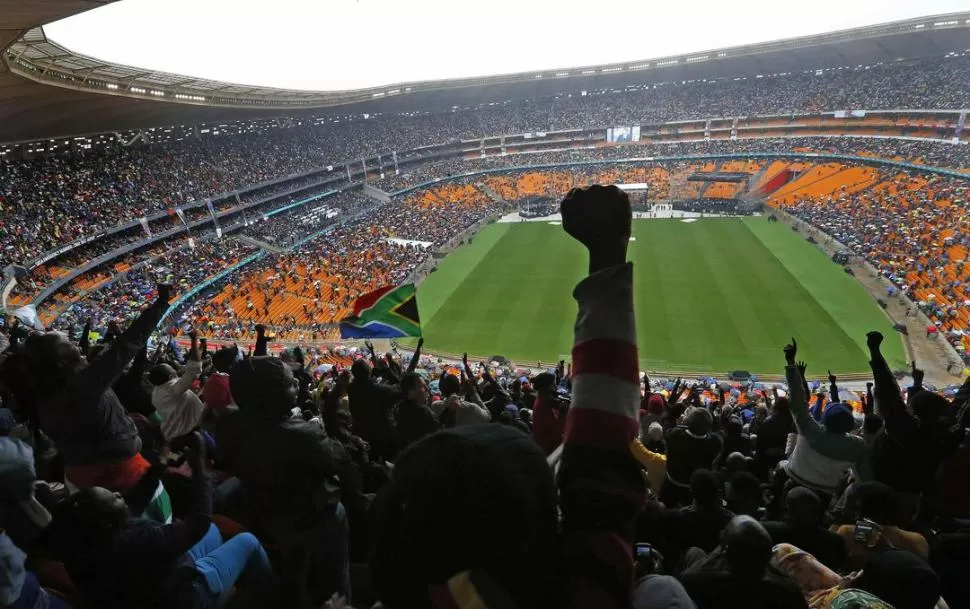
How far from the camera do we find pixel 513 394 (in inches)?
395

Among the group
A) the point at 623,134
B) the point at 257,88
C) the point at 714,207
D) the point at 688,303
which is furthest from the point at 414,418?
the point at 623,134

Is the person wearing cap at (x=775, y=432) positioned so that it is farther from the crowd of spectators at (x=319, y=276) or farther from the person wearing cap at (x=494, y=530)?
the crowd of spectators at (x=319, y=276)

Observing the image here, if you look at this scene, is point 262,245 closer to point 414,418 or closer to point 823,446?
point 414,418

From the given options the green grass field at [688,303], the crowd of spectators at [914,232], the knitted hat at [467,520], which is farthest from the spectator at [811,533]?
the crowd of spectators at [914,232]

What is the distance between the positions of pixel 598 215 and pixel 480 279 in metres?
31.7

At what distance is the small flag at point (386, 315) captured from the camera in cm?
939

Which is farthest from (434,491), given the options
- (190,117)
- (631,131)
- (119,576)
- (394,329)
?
(631,131)

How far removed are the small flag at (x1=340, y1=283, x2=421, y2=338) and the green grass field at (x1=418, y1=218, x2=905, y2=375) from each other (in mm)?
13771

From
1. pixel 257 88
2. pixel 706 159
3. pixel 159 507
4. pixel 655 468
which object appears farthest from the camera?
pixel 706 159

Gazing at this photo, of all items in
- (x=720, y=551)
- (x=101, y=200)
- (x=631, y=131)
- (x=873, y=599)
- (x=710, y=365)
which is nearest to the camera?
(x=873, y=599)

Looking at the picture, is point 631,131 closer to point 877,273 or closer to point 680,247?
point 680,247

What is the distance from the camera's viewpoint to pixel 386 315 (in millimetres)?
9594

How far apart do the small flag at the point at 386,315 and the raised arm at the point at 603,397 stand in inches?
311

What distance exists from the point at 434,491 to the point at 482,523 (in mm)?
107
